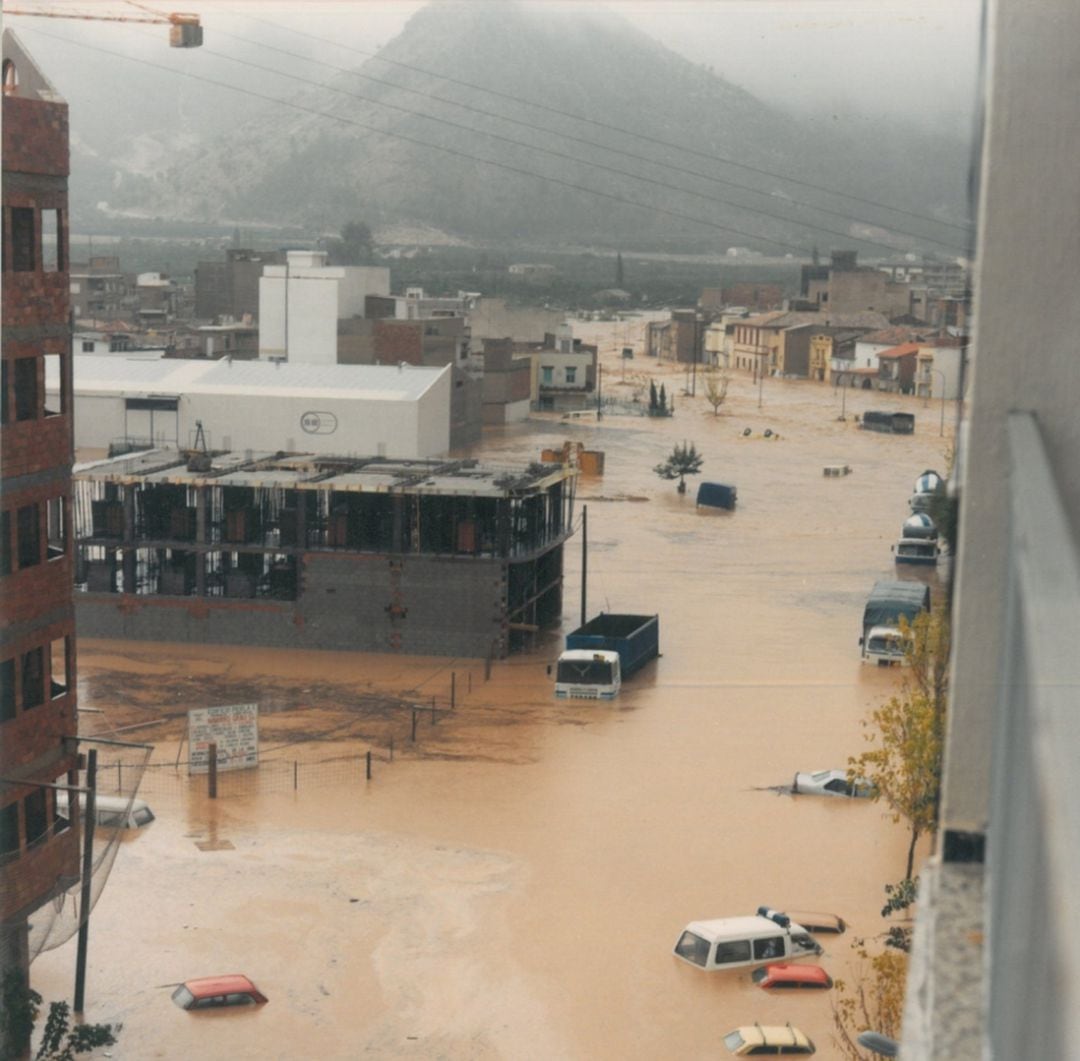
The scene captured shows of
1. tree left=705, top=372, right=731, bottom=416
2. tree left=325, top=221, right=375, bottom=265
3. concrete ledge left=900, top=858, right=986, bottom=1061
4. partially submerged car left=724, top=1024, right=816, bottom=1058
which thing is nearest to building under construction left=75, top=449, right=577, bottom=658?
partially submerged car left=724, top=1024, right=816, bottom=1058

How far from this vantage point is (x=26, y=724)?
5.64 meters

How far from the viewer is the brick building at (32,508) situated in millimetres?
5445

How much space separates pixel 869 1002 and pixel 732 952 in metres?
0.63

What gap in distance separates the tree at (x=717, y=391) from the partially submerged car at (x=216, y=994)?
26474 mm

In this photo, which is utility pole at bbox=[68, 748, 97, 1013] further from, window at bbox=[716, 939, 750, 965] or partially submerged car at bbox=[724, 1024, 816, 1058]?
window at bbox=[716, 939, 750, 965]

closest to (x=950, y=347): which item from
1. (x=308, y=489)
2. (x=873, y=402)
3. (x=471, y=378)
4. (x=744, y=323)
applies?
(x=873, y=402)

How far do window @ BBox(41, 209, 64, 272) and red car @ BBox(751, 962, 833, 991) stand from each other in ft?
11.3

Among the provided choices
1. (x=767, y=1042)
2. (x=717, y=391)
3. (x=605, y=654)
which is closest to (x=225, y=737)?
(x=605, y=654)

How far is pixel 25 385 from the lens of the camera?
5.58m

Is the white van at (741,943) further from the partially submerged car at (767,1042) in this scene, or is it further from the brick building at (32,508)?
the brick building at (32,508)

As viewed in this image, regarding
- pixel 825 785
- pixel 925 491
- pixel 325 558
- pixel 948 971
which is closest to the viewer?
pixel 948 971

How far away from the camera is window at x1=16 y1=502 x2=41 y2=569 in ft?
18.5

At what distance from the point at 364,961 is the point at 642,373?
117ft

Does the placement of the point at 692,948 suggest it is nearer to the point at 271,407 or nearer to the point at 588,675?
the point at 588,675
